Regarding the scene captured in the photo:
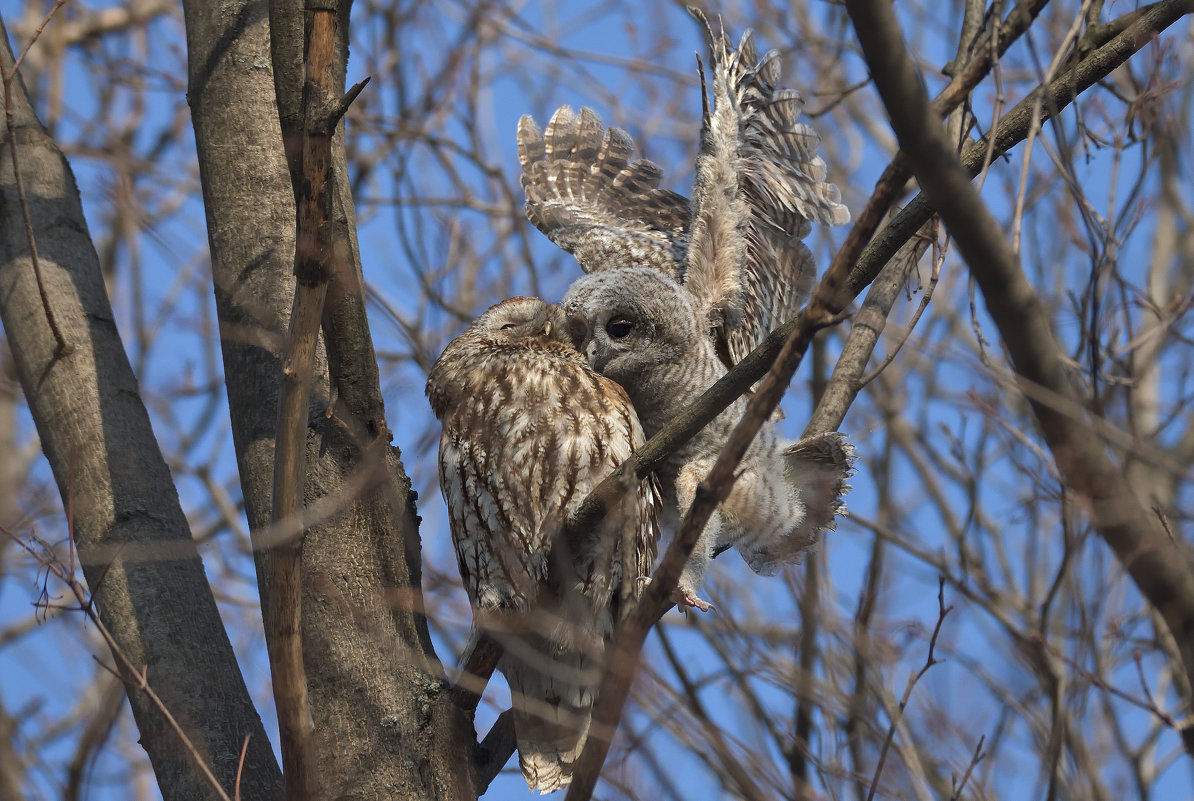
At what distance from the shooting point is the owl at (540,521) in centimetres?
276

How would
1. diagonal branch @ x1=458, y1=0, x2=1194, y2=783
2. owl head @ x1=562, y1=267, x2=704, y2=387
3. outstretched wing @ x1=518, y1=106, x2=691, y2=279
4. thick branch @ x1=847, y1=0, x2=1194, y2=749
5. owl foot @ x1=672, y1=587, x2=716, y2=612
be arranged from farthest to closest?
outstretched wing @ x1=518, y1=106, x2=691, y2=279 → owl head @ x1=562, y1=267, x2=704, y2=387 → owl foot @ x1=672, y1=587, x2=716, y2=612 → diagonal branch @ x1=458, y1=0, x2=1194, y2=783 → thick branch @ x1=847, y1=0, x2=1194, y2=749

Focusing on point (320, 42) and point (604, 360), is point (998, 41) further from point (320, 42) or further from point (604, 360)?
point (604, 360)

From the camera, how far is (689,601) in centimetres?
297

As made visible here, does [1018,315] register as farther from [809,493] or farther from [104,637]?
[809,493]

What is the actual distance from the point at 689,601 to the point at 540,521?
492 millimetres

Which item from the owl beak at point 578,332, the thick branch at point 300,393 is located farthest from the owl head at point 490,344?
the thick branch at point 300,393

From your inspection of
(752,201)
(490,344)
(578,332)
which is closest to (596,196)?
(752,201)

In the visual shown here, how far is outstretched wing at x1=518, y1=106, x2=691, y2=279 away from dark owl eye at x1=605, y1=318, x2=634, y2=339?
1.08 m

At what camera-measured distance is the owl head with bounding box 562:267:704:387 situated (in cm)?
314

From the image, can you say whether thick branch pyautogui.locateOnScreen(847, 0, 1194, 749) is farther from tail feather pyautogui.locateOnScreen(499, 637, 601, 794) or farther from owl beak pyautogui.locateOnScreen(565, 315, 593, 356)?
owl beak pyautogui.locateOnScreen(565, 315, 593, 356)

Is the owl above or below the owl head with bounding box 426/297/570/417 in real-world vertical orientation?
below

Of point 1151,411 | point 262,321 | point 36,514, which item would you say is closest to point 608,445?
point 262,321

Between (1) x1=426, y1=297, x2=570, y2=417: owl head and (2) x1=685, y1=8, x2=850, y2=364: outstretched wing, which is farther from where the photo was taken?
(2) x1=685, y1=8, x2=850, y2=364: outstretched wing

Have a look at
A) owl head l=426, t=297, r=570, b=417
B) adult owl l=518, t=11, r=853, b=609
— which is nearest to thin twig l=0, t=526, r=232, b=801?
owl head l=426, t=297, r=570, b=417
